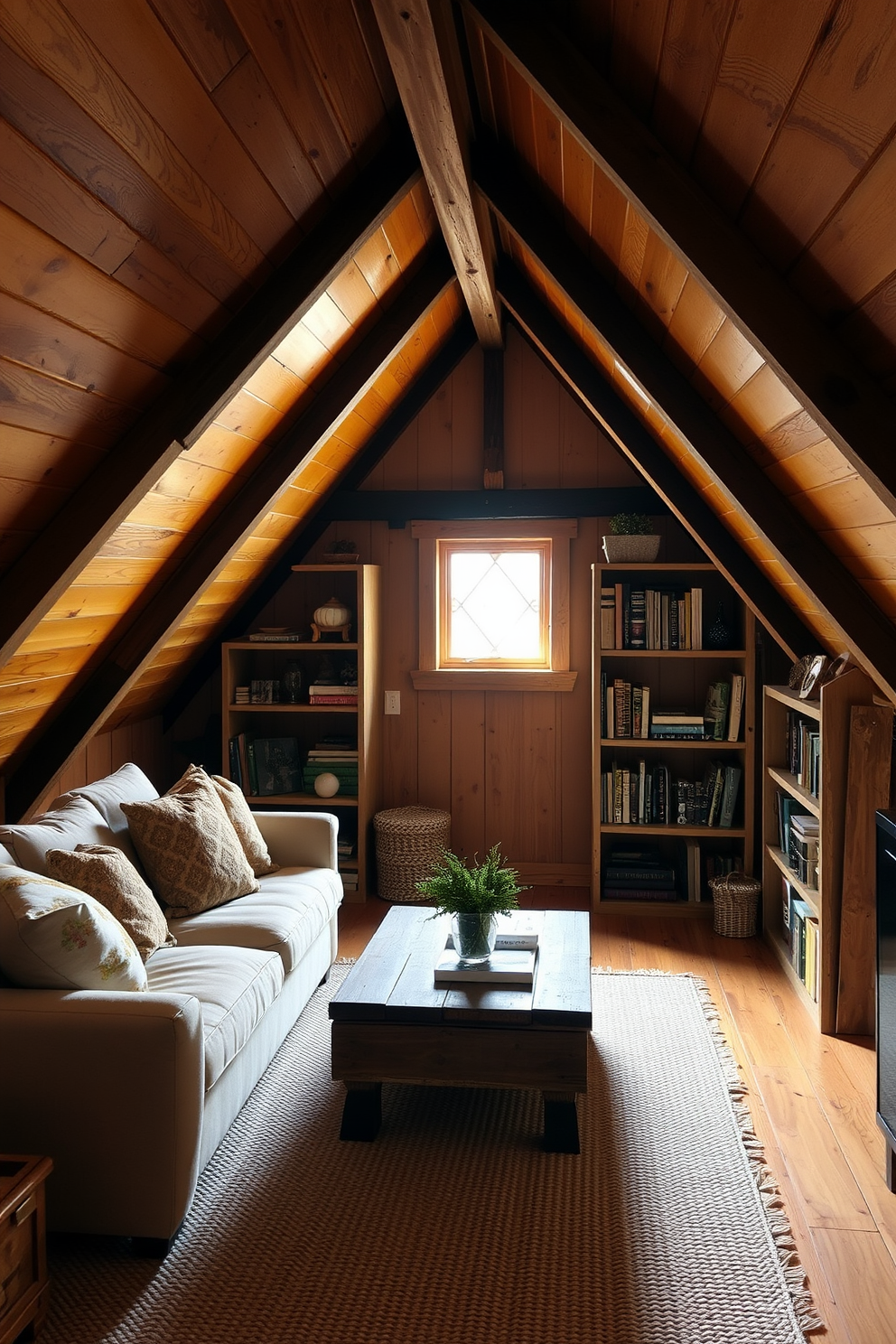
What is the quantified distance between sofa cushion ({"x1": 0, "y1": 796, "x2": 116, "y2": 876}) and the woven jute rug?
0.92 metres

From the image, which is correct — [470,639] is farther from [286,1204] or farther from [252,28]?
[252,28]

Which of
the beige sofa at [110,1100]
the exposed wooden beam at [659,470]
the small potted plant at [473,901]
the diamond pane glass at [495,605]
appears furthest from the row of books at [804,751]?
the beige sofa at [110,1100]

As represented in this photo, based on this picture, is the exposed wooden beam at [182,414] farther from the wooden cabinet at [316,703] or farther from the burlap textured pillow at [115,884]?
the wooden cabinet at [316,703]

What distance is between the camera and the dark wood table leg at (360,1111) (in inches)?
112

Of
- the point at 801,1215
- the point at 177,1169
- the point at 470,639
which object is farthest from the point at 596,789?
the point at 177,1169

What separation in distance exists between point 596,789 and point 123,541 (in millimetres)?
2524

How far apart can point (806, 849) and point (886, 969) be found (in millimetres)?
1194

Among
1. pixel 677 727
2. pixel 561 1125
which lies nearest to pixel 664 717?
pixel 677 727

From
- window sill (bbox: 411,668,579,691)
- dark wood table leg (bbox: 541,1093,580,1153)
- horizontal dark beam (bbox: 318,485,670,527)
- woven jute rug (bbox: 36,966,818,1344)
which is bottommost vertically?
woven jute rug (bbox: 36,966,818,1344)

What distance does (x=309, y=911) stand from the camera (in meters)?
3.54

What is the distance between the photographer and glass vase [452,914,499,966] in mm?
2984

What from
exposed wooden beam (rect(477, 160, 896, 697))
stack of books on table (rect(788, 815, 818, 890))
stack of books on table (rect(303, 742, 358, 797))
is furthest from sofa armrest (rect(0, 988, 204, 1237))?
stack of books on table (rect(303, 742, 358, 797))

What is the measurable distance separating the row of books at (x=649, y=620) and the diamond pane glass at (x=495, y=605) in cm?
53

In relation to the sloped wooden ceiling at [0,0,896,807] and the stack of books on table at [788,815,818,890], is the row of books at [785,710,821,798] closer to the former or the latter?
the stack of books on table at [788,815,818,890]
